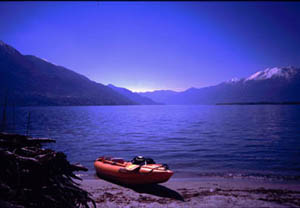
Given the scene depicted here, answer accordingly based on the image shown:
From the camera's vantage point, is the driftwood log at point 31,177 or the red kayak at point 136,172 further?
the red kayak at point 136,172

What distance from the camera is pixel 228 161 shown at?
15227 millimetres

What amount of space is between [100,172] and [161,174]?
4.58m

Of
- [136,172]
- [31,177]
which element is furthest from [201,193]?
[31,177]

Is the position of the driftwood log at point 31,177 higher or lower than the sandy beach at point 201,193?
higher

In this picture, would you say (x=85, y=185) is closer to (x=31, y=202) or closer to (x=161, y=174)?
(x=161, y=174)

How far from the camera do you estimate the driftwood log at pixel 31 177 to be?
3.64 metres

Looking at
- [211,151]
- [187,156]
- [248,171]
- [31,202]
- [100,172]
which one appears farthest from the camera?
[211,151]

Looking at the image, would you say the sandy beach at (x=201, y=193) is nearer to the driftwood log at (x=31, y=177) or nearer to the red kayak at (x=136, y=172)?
the red kayak at (x=136, y=172)

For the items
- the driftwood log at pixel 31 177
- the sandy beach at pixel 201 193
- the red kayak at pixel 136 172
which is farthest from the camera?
the red kayak at pixel 136 172

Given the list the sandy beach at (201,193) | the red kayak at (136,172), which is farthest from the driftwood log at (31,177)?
the red kayak at (136,172)

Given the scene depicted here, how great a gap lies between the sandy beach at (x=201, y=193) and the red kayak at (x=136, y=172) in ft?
1.41

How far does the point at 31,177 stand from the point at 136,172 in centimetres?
658

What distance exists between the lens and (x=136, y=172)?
9898mm

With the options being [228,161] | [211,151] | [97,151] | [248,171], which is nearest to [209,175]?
[248,171]
